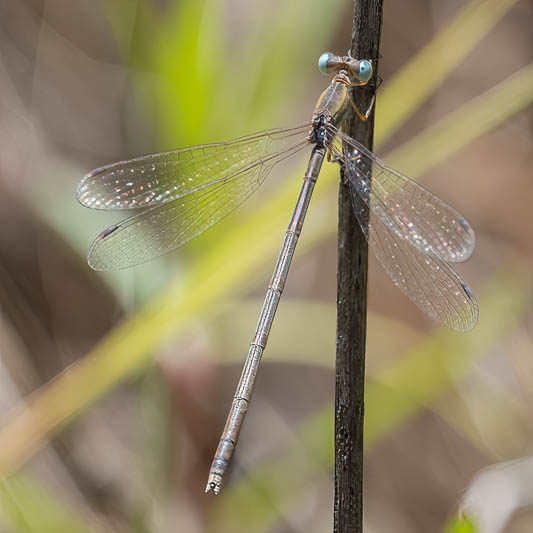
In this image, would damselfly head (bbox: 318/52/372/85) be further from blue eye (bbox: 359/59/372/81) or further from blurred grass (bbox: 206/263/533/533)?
blurred grass (bbox: 206/263/533/533)

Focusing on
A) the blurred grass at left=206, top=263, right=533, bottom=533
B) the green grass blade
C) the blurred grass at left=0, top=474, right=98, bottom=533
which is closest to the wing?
the green grass blade

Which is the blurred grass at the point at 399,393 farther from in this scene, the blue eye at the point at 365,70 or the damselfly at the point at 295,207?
the blue eye at the point at 365,70

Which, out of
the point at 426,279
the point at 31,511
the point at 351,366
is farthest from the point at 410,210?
the point at 31,511

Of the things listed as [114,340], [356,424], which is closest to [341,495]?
[356,424]

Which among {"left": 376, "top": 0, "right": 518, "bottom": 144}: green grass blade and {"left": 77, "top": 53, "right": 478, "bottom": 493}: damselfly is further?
{"left": 376, "top": 0, "right": 518, "bottom": 144}: green grass blade

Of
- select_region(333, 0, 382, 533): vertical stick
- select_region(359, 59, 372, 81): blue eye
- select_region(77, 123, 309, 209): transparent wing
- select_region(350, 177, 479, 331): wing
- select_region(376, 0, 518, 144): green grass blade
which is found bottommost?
select_region(333, 0, 382, 533): vertical stick

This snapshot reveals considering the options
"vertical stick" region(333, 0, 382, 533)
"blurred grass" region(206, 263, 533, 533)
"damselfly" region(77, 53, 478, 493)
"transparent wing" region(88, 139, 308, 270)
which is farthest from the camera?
"blurred grass" region(206, 263, 533, 533)

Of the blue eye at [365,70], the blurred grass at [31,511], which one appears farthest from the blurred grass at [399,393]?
the blue eye at [365,70]
